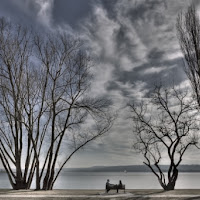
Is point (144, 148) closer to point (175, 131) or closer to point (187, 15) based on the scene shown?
point (175, 131)

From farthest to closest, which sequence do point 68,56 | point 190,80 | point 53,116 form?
point 68,56 < point 53,116 < point 190,80

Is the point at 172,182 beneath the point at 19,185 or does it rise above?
beneath

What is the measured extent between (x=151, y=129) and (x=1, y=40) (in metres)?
11.6

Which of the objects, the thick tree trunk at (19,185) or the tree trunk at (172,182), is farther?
the thick tree trunk at (19,185)

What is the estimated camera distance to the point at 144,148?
17656mm

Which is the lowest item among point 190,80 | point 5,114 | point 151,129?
point 151,129

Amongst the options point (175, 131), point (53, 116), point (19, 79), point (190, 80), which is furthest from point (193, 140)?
point (19, 79)

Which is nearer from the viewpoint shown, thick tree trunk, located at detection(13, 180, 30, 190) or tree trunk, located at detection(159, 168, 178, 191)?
tree trunk, located at detection(159, 168, 178, 191)

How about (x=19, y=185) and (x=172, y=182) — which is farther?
(x=19, y=185)

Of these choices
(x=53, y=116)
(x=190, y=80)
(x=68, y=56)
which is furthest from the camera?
(x=68, y=56)

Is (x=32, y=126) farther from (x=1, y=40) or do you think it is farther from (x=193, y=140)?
(x=193, y=140)

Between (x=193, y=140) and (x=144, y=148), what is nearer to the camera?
(x=193, y=140)

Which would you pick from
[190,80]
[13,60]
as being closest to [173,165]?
[190,80]

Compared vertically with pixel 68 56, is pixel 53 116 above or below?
below
